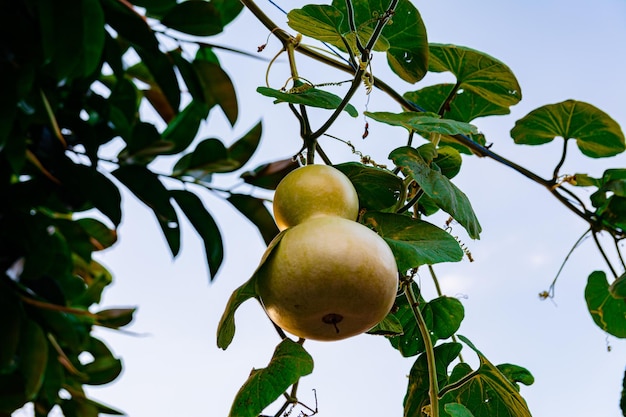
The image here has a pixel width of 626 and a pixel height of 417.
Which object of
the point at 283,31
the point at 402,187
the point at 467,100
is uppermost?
the point at 467,100

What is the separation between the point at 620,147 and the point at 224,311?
90 cm

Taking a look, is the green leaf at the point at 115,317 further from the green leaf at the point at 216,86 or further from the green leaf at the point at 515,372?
the green leaf at the point at 515,372

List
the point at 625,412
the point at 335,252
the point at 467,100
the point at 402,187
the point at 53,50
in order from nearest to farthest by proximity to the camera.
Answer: the point at 53,50 → the point at 335,252 → the point at 402,187 → the point at 625,412 → the point at 467,100

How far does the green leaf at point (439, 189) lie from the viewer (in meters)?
0.72

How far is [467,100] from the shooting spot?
1.12m

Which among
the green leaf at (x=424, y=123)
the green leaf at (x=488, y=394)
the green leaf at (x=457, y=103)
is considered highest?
the green leaf at (x=457, y=103)

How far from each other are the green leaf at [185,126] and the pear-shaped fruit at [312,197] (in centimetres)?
16

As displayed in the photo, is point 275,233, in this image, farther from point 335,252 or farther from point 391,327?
point 391,327

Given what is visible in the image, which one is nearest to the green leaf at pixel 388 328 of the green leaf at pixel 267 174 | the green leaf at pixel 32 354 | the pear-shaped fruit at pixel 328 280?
the pear-shaped fruit at pixel 328 280

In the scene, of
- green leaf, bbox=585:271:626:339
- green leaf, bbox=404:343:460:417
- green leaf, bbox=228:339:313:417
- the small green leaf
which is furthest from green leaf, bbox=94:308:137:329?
green leaf, bbox=585:271:626:339

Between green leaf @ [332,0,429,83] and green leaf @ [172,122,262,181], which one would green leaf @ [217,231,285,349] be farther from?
green leaf @ [332,0,429,83]

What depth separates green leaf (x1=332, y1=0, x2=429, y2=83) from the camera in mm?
818

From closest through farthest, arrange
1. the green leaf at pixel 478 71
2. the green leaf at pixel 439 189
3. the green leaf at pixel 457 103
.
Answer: the green leaf at pixel 439 189 < the green leaf at pixel 478 71 < the green leaf at pixel 457 103

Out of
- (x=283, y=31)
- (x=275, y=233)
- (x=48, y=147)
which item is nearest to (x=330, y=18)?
(x=283, y=31)
